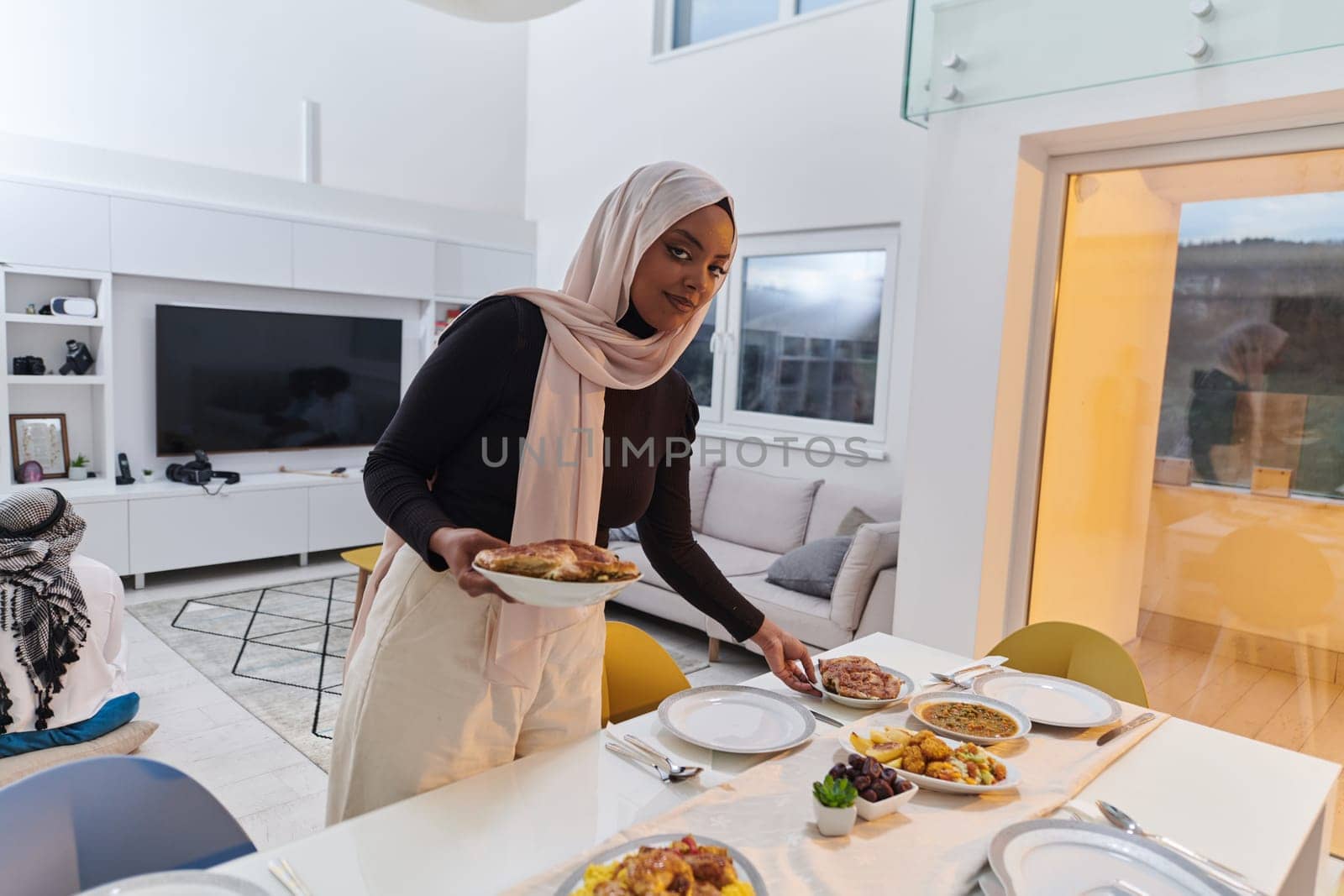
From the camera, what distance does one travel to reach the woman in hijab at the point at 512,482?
1.19 metres

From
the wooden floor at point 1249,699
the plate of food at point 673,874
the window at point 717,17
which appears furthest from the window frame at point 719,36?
the plate of food at point 673,874

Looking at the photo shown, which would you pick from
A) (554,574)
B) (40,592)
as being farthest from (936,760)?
(40,592)

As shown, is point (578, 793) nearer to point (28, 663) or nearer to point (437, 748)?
point (437, 748)

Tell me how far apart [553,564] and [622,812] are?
36 centimetres

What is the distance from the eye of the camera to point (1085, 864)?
3.24 feet

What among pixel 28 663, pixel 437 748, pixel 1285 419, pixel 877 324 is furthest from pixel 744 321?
pixel 437 748

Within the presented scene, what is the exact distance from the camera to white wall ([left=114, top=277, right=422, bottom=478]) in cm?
473

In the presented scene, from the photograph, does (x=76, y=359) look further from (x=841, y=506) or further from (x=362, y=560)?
(x=841, y=506)

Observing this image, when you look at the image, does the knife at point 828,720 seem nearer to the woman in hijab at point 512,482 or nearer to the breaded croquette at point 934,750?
the breaded croquette at point 934,750

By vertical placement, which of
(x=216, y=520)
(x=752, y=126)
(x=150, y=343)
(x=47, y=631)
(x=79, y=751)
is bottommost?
(x=79, y=751)

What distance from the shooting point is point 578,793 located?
113 centimetres

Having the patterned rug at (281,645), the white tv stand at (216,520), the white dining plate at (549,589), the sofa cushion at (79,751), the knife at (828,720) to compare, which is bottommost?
the patterned rug at (281,645)

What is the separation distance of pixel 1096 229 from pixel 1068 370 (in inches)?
16.6

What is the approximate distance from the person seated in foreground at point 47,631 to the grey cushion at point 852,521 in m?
2.76
